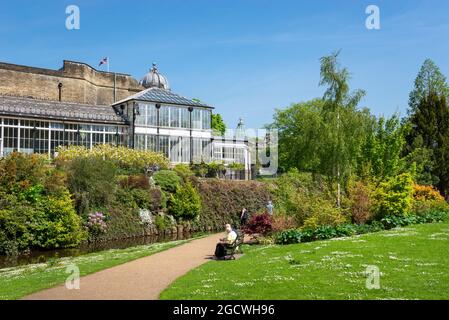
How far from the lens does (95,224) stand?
2659 cm

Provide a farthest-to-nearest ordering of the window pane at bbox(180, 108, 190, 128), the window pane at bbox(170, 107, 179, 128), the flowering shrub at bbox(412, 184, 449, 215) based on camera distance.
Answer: the window pane at bbox(180, 108, 190, 128), the window pane at bbox(170, 107, 179, 128), the flowering shrub at bbox(412, 184, 449, 215)

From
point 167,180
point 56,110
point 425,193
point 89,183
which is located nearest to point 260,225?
point 89,183

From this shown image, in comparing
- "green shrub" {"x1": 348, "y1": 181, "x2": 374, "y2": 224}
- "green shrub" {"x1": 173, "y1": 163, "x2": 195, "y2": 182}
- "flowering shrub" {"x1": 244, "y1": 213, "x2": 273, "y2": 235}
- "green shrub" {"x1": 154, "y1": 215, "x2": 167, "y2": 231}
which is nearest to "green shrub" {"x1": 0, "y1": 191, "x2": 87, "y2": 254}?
"green shrub" {"x1": 154, "y1": 215, "x2": 167, "y2": 231}

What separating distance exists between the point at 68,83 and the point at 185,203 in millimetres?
29638

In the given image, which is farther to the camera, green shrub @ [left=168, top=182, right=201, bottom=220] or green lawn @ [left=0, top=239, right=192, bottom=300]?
green shrub @ [left=168, top=182, right=201, bottom=220]

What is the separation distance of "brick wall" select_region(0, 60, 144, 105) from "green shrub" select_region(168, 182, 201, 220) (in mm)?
24885

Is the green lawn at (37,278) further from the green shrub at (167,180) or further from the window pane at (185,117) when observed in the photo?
the window pane at (185,117)

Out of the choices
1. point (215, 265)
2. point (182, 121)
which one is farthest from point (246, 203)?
point (215, 265)

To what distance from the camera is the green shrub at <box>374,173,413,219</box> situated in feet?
69.8

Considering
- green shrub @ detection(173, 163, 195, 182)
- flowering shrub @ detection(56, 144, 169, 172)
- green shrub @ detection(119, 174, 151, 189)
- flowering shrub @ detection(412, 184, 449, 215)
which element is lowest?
flowering shrub @ detection(412, 184, 449, 215)

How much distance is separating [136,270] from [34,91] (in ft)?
143

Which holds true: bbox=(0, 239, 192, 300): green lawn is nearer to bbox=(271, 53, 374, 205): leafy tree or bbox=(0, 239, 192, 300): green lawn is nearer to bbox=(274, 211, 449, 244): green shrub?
bbox=(274, 211, 449, 244): green shrub

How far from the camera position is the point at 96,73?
58.9 meters

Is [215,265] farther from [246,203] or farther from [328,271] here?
[246,203]
